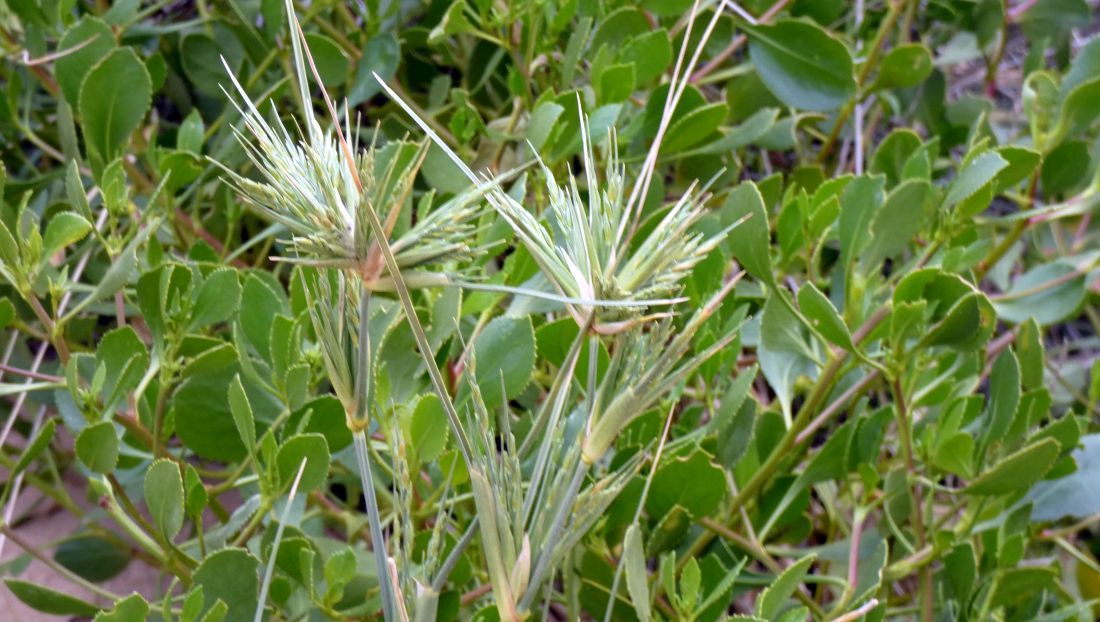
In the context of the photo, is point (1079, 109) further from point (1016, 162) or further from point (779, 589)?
point (779, 589)

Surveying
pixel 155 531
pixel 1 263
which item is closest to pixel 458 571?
pixel 155 531

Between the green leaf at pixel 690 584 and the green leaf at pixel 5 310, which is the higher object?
the green leaf at pixel 5 310

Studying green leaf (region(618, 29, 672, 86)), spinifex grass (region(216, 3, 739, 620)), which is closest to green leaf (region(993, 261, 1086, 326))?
green leaf (region(618, 29, 672, 86))

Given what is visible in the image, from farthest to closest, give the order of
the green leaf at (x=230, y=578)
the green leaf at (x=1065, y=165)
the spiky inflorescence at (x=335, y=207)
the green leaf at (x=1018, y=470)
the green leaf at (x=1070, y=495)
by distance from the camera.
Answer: the green leaf at (x=1065, y=165) < the green leaf at (x=1070, y=495) < the green leaf at (x=1018, y=470) < the green leaf at (x=230, y=578) < the spiky inflorescence at (x=335, y=207)

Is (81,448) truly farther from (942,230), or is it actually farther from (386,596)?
(942,230)

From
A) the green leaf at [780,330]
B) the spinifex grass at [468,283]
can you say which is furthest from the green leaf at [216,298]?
the green leaf at [780,330]

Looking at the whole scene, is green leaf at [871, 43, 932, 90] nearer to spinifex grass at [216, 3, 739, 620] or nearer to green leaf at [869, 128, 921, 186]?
green leaf at [869, 128, 921, 186]

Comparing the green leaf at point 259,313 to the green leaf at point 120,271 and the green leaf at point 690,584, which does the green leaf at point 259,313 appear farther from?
the green leaf at point 690,584
